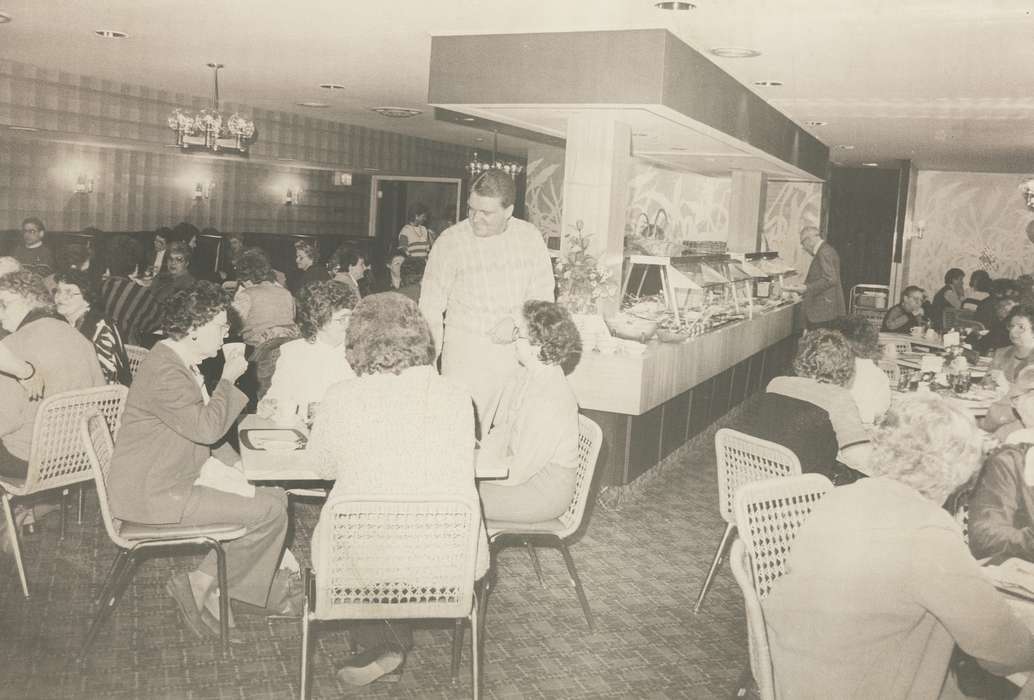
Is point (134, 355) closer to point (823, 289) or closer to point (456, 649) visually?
point (456, 649)

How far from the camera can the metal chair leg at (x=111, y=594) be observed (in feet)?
10.1

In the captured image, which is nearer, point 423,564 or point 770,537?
point 423,564

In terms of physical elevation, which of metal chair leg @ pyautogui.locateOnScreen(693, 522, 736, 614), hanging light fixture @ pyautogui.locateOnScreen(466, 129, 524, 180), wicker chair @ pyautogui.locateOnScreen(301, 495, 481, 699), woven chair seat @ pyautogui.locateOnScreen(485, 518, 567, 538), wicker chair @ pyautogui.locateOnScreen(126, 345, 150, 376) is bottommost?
metal chair leg @ pyautogui.locateOnScreen(693, 522, 736, 614)

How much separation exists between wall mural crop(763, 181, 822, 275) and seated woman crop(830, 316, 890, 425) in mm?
9809

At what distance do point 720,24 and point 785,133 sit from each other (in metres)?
3.97

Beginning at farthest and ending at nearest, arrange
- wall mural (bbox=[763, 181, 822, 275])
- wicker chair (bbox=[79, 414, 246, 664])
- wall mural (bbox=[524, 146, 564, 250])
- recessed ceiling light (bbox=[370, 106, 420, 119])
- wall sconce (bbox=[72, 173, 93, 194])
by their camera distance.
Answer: wall mural (bbox=[763, 181, 822, 275]), wall mural (bbox=[524, 146, 564, 250]), recessed ceiling light (bbox=[370, 106, 420, 119]), wall sconce (bbox=[72, 173, 93, 194]), wicker chair (bbox=[79, 414, 246, 664])

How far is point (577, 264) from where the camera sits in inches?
215

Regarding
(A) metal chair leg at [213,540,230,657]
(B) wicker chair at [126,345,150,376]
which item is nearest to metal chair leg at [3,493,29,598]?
(A) metal chair leg at [213,540,230,657]

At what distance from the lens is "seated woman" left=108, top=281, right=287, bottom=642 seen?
3086mm

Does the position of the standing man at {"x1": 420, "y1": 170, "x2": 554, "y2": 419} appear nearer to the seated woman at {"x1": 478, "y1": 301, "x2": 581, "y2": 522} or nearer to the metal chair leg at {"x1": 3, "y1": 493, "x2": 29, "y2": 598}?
the seated woman at {"x1": 478, "y1": 301, "x2": 581, "y2": 522}

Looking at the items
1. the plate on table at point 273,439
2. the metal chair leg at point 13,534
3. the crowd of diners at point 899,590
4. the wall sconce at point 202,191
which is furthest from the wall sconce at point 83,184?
the crowd of diners at point 899,590

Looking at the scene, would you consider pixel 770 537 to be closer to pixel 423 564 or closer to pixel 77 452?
pixel 423 564

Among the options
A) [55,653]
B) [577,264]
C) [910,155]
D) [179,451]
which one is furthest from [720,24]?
[910,155]

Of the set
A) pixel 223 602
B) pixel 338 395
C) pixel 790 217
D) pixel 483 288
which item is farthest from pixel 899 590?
pixel 790 217
